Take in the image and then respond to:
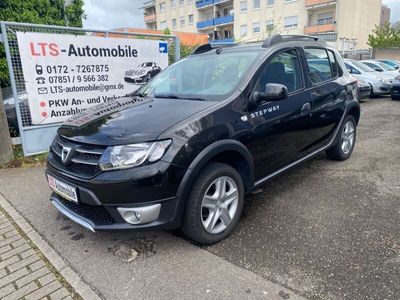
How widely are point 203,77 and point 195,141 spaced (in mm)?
1200

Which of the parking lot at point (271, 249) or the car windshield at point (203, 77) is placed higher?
the car windshield at point (203, 77)

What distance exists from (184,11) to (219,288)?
57340mm

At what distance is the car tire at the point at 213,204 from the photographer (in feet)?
8.87

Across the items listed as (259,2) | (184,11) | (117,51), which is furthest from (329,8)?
(117,51)

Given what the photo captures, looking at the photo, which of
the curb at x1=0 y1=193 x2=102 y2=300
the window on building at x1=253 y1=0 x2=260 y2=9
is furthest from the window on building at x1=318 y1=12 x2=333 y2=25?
the curb at x1=0 y1=193 x2=102 y2=300

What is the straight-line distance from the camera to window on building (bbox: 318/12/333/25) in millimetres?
36294

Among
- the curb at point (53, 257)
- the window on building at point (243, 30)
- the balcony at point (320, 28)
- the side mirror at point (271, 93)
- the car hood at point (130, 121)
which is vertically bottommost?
the curb at point (53, 257)

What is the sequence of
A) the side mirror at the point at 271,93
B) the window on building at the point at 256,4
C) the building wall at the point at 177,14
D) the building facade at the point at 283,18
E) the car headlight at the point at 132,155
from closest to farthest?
the car headlight at the point at 132,155, the side mirror at the point at 271,93, the building facade at the point at 283,18, the window on building at the point at 256,4, the building wall at the point at 177,14

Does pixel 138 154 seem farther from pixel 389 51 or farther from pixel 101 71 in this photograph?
pixel 389 51

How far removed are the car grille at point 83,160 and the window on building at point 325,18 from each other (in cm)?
3944

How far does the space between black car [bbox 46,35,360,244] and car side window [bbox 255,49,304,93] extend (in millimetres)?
13

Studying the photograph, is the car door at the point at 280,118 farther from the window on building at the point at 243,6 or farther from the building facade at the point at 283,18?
the window on building at the point at 243,6

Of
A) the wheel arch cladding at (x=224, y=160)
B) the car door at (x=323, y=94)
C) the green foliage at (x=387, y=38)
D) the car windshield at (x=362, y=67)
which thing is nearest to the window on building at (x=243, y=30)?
the green foliage at (x=387, y=38)

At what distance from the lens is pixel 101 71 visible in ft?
19.7
